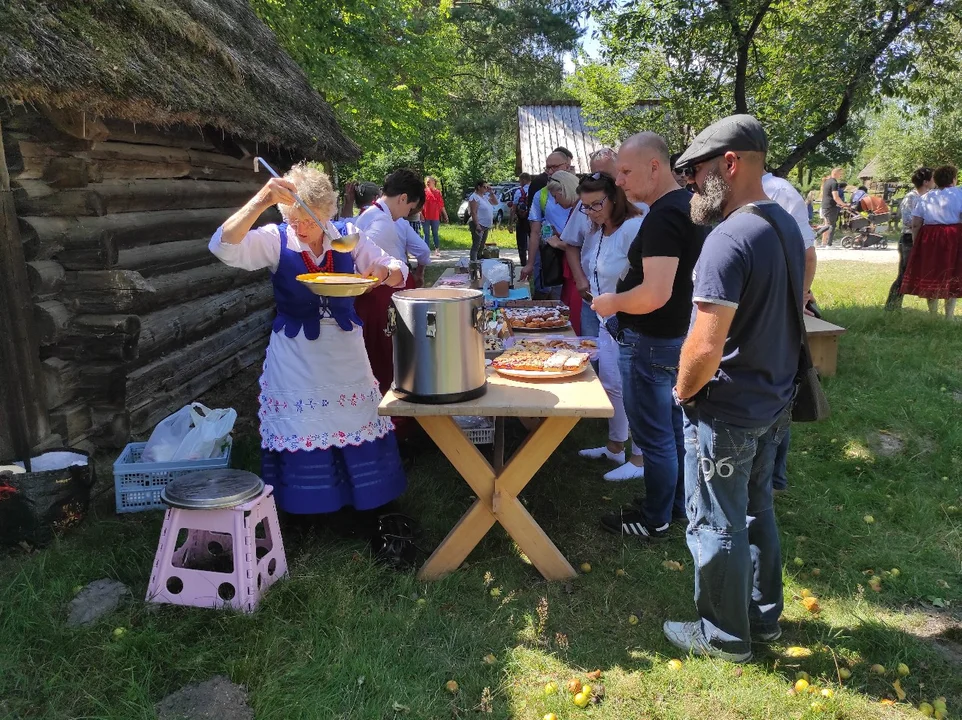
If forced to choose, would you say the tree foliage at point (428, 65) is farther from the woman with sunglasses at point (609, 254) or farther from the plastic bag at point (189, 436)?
the plastic bag at point (189, 436)

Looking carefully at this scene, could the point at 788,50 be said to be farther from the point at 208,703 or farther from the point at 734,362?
the point at 208,703

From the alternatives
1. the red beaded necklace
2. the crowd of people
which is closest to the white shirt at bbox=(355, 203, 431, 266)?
the crowd of people

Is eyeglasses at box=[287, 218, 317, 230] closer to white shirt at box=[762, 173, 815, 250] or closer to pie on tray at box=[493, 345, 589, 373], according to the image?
pie on tray at box=[493, 345, 589, 373]

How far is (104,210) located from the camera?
4207 millimetres

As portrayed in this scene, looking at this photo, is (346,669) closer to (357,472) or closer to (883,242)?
(357,472)

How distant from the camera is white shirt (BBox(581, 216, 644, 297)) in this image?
383cm

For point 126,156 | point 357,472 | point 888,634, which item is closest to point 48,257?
point 126,156

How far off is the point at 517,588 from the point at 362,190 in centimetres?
706

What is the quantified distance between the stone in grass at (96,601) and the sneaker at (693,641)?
237cm

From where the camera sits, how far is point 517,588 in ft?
10.5

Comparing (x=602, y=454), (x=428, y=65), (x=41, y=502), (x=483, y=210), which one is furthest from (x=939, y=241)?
(x=483, y=210)

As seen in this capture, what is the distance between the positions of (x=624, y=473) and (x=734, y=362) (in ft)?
7.32

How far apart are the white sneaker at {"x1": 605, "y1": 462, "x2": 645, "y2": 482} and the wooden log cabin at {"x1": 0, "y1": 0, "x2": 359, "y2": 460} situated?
307cm

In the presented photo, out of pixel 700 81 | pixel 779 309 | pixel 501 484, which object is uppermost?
pixel 700 81
